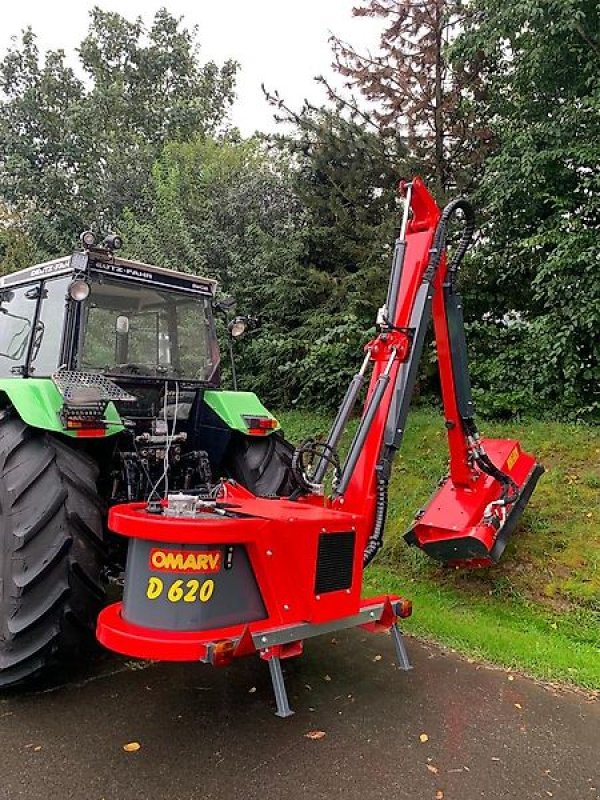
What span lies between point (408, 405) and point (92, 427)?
1.69 meters

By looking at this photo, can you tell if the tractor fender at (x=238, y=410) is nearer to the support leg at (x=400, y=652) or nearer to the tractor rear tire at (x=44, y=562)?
the tractor rear tire at (x=44, y=562)

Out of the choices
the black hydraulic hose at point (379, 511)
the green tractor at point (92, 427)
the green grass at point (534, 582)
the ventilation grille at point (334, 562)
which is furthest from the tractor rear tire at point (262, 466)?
the green grass at point (534, 582)

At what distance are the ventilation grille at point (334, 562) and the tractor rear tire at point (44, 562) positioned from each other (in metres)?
1.07

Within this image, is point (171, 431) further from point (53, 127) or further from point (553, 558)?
point (53, 127)

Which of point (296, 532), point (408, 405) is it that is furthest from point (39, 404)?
point (408, 405)

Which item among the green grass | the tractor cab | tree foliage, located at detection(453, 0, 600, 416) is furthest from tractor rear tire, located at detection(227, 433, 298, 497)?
tree foliage, located at detection(453, 0, 600, 416)

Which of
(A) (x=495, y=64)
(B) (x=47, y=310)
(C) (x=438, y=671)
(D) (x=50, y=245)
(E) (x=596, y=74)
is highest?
(A) (x=495, y=64)

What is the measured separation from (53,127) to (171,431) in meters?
14.0

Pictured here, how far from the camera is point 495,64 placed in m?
8.35

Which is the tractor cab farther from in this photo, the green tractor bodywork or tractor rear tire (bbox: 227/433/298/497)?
tractor rear tire (bbox: 227/433/298/497)

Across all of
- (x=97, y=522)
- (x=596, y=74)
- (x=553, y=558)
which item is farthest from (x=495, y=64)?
(x=97, y=522)

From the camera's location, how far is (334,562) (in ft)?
10.2

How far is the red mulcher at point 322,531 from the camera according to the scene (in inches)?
110

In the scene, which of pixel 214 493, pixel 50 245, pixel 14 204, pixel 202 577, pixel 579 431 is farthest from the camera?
pixel 14 204
